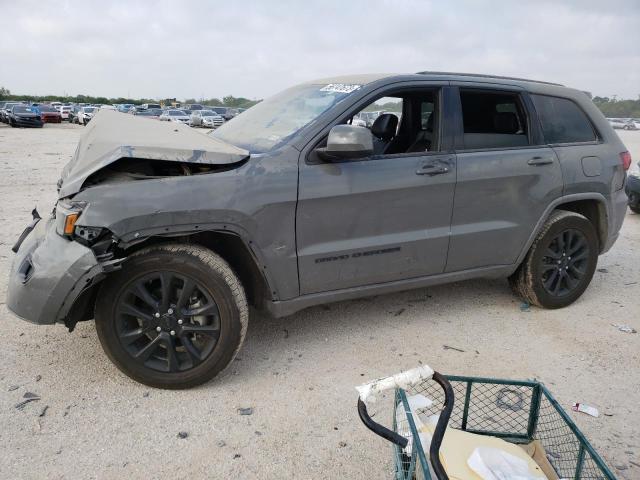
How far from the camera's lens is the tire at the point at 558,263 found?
4.01m

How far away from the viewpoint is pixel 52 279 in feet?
8.61

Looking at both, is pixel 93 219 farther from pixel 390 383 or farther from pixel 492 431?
pixel 492 431

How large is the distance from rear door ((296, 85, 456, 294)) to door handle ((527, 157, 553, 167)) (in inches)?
27.9

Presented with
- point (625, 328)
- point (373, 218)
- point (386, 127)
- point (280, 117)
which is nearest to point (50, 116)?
point (386, 127)

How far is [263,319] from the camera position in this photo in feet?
12.8

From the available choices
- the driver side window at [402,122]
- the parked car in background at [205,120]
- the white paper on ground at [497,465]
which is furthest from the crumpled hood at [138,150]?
the parked car in background at [205,120]

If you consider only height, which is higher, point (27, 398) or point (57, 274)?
point (57, 274)

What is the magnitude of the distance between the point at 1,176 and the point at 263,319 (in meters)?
8.86

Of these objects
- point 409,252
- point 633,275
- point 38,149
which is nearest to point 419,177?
point 409,252

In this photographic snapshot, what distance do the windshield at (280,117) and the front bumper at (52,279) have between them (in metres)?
1.18

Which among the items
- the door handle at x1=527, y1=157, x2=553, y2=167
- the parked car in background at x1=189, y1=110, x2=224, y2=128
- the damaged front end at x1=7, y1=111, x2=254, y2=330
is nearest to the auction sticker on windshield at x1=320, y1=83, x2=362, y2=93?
the damaged front end at x1=7, y1=111, x2=254, y2=330

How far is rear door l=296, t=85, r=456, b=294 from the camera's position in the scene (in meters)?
3.12

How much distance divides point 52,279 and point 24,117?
1375 inches

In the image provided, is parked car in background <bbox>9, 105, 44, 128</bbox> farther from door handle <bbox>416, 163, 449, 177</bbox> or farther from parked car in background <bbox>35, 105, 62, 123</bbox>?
door handle <bbox>416, 163, 449, 177</bbox>
